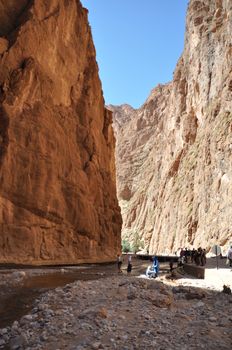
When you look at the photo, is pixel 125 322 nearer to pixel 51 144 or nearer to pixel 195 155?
pixel 51 144

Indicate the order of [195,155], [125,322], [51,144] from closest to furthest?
[125,322] → [51,144] → [195,155]

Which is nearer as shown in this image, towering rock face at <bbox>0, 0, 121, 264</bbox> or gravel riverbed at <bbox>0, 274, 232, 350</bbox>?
gravel riverbed at <bbox>0, 274, 232, 350</bbox>

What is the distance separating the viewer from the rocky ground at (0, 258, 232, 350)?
320 inches

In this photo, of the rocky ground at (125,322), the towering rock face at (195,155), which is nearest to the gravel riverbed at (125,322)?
the rocky ground at (125,322)

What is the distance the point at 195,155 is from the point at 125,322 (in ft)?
→ 223

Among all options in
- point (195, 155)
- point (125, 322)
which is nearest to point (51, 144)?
point (125, 322)

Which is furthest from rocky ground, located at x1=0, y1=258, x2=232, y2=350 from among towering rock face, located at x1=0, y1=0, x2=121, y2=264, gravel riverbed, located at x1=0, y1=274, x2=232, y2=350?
towering rock face, located at x1=0, y1=0, x2=121, y2=264

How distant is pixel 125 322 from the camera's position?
31.9 ft

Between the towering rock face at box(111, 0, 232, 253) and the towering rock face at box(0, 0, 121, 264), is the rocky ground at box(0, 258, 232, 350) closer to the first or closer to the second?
the towering rock face at box(0, 0, 121, 264)

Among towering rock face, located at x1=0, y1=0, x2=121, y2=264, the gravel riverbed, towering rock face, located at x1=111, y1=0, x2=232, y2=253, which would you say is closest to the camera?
the gravel riverbed

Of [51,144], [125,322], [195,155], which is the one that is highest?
[195,155]

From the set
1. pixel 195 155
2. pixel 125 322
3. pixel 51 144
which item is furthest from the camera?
pixel 195 155

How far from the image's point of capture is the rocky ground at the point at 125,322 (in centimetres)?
814

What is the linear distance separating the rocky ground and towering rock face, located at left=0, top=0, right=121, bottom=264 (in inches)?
709
